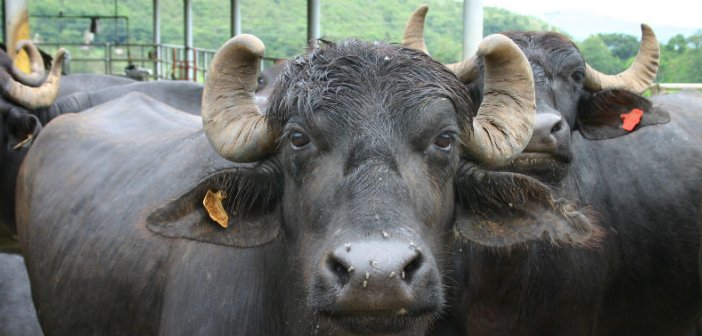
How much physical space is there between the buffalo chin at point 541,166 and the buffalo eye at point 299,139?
173cm

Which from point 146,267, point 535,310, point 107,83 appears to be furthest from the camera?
point 107,83

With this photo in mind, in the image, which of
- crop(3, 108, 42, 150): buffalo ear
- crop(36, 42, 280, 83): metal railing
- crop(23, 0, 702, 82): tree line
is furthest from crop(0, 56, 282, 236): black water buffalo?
crop(36, 42, 280, 83): metal railing

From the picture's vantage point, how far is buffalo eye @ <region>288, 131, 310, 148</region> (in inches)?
124

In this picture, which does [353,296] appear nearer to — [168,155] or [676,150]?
[168,155]

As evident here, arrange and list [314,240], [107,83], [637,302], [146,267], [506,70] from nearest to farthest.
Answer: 1. [314,240]
2. [506,70]
3. [146,267]
4. [637,302]
5. [107,83]

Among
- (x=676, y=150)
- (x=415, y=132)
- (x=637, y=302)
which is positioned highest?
(x=415, y=132)

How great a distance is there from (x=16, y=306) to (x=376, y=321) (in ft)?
16.3

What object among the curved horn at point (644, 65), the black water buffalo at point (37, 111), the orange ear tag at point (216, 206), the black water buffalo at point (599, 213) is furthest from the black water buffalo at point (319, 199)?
the black water buffalo at point (37, 111)

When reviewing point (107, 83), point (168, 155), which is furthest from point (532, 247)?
point (107, 83)

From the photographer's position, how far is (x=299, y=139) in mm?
3150

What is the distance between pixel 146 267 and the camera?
427 cm

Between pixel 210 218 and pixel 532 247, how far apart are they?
237 centimetres

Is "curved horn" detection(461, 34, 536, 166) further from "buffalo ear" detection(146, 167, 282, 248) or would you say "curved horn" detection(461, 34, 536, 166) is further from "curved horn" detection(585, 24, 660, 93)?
"curved horn" detection(585, 24, 660, 93)

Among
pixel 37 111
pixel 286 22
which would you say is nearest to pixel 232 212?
pixel 37 111
